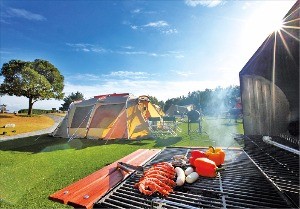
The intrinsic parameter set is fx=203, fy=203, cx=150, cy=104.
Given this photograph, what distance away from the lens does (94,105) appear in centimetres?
1362

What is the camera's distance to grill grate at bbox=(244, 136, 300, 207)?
2.18 metres

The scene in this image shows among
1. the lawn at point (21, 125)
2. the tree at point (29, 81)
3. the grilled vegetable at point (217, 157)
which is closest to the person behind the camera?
the grilled vegetable at point (217, 157)

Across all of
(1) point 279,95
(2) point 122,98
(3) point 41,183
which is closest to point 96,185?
(3) point 41,183

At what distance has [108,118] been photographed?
44.0 ft

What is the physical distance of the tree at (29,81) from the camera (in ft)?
124

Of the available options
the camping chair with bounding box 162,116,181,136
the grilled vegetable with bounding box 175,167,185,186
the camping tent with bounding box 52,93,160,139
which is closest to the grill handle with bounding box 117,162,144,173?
the grilled vegetable with bounding box 175,167,185,186

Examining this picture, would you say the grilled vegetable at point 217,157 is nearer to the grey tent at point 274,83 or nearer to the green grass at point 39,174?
the grey tent at point 274,83

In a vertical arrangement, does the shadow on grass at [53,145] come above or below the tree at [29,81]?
below

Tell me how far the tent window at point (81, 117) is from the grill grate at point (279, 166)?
1155 cm

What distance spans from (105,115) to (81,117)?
72.6 inches

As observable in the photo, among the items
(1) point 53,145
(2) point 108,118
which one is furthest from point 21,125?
(2) point 108,118

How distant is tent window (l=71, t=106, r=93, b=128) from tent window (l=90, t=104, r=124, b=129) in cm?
54

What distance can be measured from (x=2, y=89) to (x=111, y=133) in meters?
35.6

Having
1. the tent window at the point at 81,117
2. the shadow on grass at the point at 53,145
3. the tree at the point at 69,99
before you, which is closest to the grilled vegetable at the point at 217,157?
the shadow on grass at the point at 53,145
